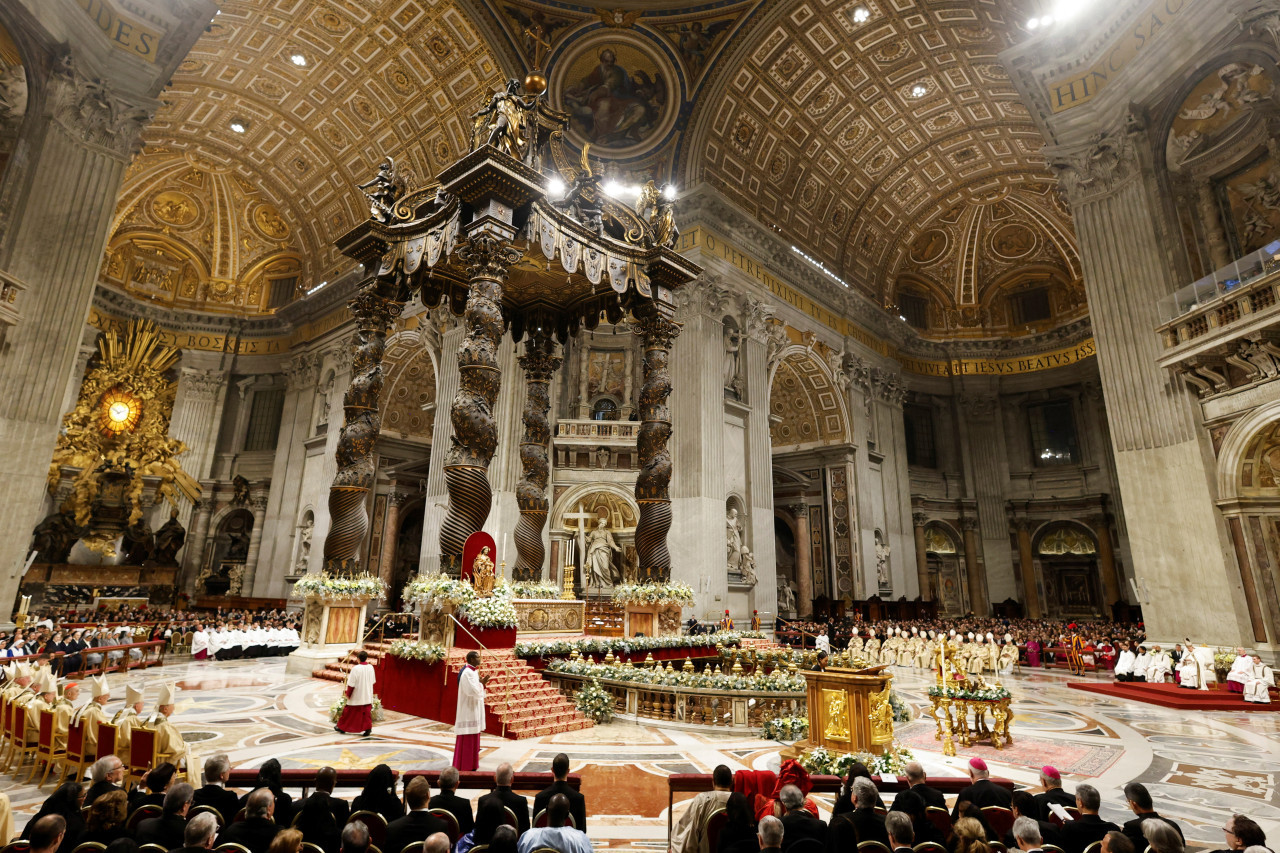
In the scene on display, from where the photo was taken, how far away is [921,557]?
24688mm

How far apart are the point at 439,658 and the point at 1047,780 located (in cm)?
619

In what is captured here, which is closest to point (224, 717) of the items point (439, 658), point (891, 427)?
point (439, 658)

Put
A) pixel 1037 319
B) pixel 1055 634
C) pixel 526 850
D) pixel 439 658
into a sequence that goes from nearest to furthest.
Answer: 1. pixel 526 850
2. pixel 439 658
3. pixel 1055 634
4. pixel 1037 319

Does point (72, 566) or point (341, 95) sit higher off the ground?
point (341, 95)

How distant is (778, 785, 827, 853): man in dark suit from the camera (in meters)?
2.72

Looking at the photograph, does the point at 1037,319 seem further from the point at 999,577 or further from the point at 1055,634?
the point at 1055,634

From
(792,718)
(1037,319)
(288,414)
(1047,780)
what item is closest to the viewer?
(1047,780)

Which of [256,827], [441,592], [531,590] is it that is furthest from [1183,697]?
[256,827]

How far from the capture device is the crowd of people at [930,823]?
8.29ft

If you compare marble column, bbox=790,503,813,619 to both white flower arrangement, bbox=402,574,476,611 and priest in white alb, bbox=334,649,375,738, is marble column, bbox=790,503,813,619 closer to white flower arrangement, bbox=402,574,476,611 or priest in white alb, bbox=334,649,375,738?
white flower arrangement, bbox=402,574,476,611

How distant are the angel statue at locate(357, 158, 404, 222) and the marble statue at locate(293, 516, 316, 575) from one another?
1375cm

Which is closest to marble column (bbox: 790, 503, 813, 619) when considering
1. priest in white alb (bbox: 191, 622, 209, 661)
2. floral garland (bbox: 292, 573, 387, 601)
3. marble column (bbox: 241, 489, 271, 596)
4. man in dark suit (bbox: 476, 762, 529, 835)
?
floral garland (bbox: 292, 573, 387, 601)

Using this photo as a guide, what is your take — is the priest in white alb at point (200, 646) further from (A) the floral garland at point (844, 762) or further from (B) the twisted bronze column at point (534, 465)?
(A) the floral garland at point (844, 762)

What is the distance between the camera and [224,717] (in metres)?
7.28
